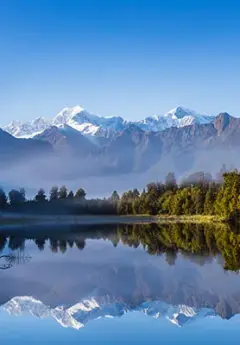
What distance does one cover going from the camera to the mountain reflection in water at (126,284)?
2877 centimetres

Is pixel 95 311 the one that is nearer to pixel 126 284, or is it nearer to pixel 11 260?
pixel 126 284

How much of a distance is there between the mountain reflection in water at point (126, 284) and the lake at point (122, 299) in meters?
0.05

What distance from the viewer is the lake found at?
2394cm

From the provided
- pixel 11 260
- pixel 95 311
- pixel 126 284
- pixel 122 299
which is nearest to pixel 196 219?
pixel 11 260

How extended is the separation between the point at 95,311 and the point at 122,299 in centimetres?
345

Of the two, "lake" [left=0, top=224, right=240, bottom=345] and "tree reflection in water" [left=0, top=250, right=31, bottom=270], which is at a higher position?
"tree reflection in water" [left=0, top=250, right=31, bottom=270]

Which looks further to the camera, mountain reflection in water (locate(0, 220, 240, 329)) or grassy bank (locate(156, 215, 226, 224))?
grassy bank (locate(156, 215, 226, 224))

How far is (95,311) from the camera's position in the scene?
95.2 ft

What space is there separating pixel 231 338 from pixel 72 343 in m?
6.31

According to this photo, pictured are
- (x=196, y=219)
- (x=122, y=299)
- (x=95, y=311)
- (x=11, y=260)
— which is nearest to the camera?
(x=95, y=311)

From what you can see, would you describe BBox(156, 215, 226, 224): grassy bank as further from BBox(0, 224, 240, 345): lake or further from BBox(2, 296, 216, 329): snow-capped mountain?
BBox(2, 296, 216, 329): snow-capped mountain

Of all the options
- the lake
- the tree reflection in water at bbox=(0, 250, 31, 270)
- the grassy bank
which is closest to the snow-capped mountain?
the lake

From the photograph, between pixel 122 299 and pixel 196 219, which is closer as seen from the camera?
pixel 122 299

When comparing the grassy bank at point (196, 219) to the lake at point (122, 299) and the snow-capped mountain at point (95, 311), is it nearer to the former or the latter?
the lake at point (122, 299)
